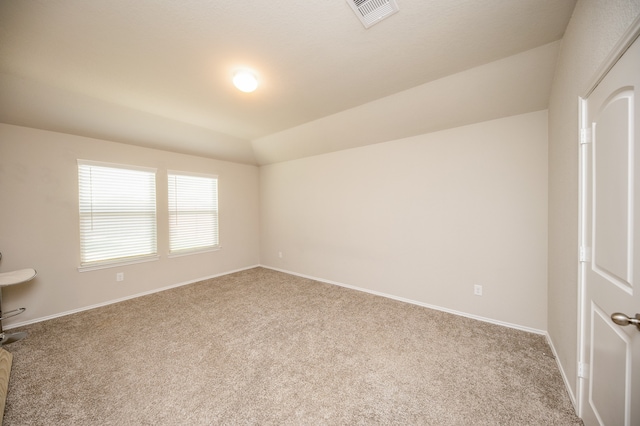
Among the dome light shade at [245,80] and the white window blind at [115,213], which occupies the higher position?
the dome light shade at [245,80]

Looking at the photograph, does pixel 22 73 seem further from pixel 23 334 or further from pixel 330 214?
pixel 330 214

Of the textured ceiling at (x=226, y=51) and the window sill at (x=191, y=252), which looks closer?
the textured ceiling at (x=226, y=51)

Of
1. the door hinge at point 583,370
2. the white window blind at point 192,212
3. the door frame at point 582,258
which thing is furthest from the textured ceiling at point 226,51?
the door hinge at point 583,370

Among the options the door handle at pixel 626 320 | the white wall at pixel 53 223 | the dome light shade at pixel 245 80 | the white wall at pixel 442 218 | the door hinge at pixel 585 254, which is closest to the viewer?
the door handle at pixel 626 320

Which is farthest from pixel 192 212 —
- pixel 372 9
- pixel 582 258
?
pixel 582 258

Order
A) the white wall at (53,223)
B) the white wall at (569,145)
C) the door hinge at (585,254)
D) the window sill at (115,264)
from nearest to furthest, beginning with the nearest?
1. the white wall at (569,145)
2. the door hinge at (585,254)
3. the white wall at (53,223)
4. the window sill at (115,264)

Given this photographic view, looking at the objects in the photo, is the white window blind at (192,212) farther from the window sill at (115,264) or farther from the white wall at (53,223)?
the window sill at (115,264)

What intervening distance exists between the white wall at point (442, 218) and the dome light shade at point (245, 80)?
6.69 feet

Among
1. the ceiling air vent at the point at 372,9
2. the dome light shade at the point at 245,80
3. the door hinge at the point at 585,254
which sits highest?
the ceiling air vent at the point at 372,9

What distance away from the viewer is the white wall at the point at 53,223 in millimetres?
2676

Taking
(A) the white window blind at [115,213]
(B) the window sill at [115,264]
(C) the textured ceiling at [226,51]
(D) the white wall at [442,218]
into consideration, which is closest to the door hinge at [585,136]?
(C) the textured ceiling at [226,51]

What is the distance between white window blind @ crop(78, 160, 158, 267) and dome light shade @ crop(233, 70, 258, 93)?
2575mm

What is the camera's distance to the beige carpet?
1.50 meters

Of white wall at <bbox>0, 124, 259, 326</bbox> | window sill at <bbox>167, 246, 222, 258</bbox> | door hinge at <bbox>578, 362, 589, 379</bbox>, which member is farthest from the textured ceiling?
door hinge at <bbox>578, 362, 589, 379</bbox>
